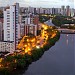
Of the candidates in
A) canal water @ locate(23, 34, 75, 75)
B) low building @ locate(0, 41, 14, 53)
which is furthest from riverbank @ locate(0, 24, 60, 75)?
low building @ locate(0, 41, 14, 53)

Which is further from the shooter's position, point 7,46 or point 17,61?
point 7,46

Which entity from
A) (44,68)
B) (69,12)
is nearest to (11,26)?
(44,68)

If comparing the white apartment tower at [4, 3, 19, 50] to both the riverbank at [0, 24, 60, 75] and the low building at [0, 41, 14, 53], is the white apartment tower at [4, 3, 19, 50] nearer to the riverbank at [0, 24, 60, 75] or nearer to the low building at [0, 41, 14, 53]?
the low building at [0, 41, 14, 53]

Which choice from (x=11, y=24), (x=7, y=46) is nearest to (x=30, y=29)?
(x=11, y=24)

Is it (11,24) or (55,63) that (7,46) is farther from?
(55,63)

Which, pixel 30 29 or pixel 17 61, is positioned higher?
pixel 30 29

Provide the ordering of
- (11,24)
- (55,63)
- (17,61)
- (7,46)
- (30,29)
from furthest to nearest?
1. (30,29)
2. (11,24)
3. (7,46)
4. (55,63)
5. (17,61)

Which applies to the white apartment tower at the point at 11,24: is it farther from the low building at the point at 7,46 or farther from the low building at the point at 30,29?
the low building at the point at 30,29

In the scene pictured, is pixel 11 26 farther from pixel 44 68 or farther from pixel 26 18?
pixel 26 18
